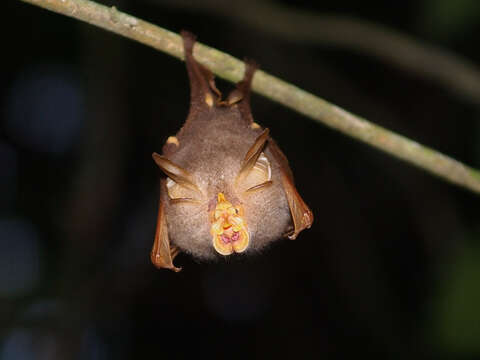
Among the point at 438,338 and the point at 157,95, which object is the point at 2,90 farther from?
the point at 438,338

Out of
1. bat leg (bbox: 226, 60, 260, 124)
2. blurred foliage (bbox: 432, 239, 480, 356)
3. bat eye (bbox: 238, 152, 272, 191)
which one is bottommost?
blurred foliage (bbox: 432, 239, 480, 356)

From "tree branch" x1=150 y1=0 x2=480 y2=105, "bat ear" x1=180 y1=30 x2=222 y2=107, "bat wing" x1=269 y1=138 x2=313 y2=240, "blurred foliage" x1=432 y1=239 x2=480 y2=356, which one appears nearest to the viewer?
"bat wing" x1=269 y1=138 x2=313 y2=240

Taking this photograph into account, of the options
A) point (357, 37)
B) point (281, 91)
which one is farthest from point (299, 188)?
point (281, 91)

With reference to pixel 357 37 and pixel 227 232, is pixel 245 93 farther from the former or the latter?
pixel 357 37

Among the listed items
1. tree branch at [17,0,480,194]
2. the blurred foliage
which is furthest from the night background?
tree branch at [17,0,480,194]

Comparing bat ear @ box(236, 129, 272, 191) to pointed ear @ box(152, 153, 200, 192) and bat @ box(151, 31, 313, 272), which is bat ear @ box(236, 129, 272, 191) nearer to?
bat @ box(151, 31, 313, 272)

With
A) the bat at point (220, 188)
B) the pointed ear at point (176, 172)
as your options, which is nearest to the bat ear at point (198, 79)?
the bat at point (220, 188)

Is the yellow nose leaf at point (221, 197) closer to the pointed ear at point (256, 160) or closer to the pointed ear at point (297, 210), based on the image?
the pointed ear at point (256, 160)

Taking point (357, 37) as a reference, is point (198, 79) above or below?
below
